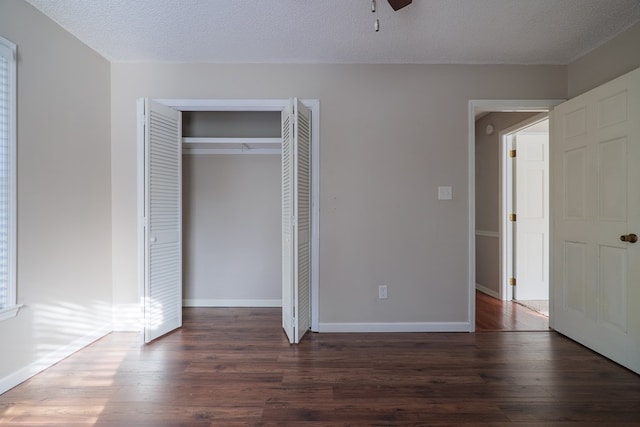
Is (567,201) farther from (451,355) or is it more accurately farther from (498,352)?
(451,355)

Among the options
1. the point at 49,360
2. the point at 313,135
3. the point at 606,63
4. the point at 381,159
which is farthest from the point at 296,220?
the point at 606,63

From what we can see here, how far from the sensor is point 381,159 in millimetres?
3064

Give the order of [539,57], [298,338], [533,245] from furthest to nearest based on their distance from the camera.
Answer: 1. [533,245]
2. [539,57]
3. [298,338]

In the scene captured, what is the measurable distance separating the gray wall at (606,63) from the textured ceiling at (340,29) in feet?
0.29

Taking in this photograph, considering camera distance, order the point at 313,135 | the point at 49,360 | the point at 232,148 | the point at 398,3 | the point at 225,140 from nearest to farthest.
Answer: the point at 398,3, the point at 49,360, the point at 313,135, the point at 225,140, the point at 232,148

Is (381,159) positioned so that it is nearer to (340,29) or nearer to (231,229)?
(340,29)

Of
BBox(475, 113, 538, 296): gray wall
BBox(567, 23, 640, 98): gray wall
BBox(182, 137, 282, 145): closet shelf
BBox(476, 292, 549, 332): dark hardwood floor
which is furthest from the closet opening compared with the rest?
BBox(567, 23, 640, 98): gray wall

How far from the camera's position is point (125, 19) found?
2.41 meters

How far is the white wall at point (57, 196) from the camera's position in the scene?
219cm

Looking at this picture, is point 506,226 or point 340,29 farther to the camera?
point 506,226

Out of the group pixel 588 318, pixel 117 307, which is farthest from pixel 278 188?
pixel 588 318

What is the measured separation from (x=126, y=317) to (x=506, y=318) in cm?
380

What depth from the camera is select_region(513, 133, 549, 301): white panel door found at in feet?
13.5

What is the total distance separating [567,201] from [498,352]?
144 centimetres
